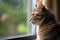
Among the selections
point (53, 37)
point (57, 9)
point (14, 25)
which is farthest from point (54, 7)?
point (53, 37)

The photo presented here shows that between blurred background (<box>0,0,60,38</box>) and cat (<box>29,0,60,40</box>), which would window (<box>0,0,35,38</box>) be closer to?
blurred background (<box>0,0,60,38</box>)

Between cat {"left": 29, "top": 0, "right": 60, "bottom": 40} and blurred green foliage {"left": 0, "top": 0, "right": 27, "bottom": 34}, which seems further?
blurred green foliage {"left": 0, "top": 0, "right": 27, "bottom": 34}

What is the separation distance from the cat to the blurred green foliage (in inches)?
16.7

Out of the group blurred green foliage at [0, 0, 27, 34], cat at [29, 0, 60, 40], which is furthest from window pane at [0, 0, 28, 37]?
cat at [29, 0, 60, 40]

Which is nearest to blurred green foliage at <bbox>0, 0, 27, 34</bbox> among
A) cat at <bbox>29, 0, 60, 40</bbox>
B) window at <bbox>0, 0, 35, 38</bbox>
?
window at <bbox>0, 0, 35, 38</bbox>

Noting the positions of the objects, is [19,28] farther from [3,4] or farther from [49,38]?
[49,38]

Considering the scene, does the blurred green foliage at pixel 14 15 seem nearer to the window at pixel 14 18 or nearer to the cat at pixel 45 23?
the window at pixel 14 18

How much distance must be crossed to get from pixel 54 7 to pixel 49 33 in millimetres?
611

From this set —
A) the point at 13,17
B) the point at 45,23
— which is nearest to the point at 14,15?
the point at 13,17

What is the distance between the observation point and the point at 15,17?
1.89 metres

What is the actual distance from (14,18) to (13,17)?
19 mm

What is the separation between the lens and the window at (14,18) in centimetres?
179

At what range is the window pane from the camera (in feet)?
5.87

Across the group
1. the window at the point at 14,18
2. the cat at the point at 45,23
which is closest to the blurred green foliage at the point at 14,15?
the window at the point at 14,18
